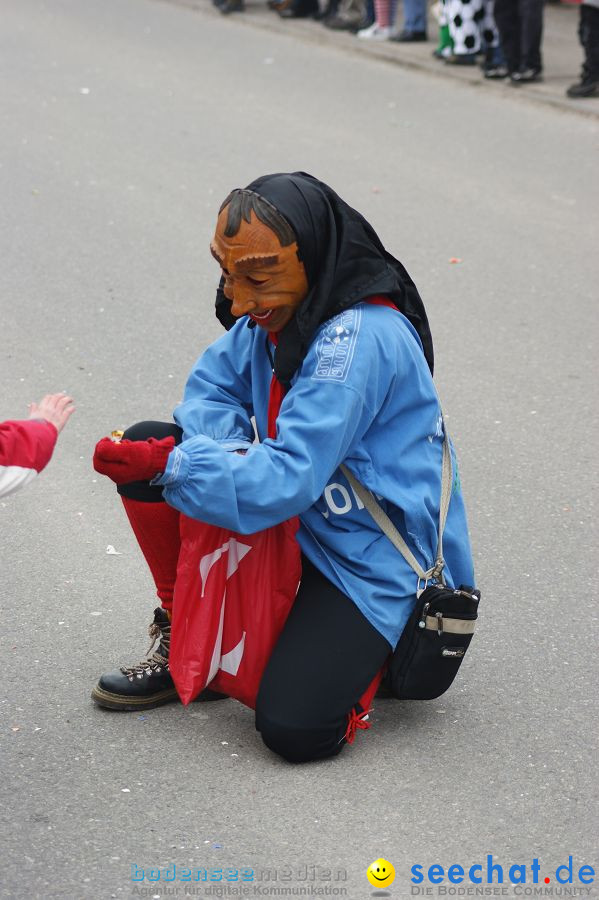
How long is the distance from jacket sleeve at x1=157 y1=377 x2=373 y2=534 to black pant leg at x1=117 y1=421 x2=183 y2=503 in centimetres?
16

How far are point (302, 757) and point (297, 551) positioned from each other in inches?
18.2

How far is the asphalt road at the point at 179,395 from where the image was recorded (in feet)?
9.01

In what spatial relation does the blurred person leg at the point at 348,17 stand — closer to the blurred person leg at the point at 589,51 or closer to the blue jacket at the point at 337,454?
the blurred person leg at the point at 589,51

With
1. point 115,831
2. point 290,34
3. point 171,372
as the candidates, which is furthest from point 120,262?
point 290,34

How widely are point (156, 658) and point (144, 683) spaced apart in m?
0.07

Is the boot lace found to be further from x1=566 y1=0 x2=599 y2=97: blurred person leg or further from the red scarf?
x1=566 y1=0 x2=599 y2=97: blurred person leg

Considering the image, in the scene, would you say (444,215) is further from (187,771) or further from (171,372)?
(187,771)

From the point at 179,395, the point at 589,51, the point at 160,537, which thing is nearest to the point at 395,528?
the point at 160,537

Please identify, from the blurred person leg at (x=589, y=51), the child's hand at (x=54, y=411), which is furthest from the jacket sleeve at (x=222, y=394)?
the blurred person leg at (x=589, y=51)

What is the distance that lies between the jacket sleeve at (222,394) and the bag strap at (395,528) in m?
0.31

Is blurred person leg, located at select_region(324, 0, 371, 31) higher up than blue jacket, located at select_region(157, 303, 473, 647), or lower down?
lower down

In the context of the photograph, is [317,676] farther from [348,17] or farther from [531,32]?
[348,17]

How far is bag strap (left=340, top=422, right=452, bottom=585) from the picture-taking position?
2.95 meters

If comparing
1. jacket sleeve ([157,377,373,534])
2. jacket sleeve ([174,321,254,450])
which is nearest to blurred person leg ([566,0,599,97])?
jacket sleeve ([174,321,254,450])
